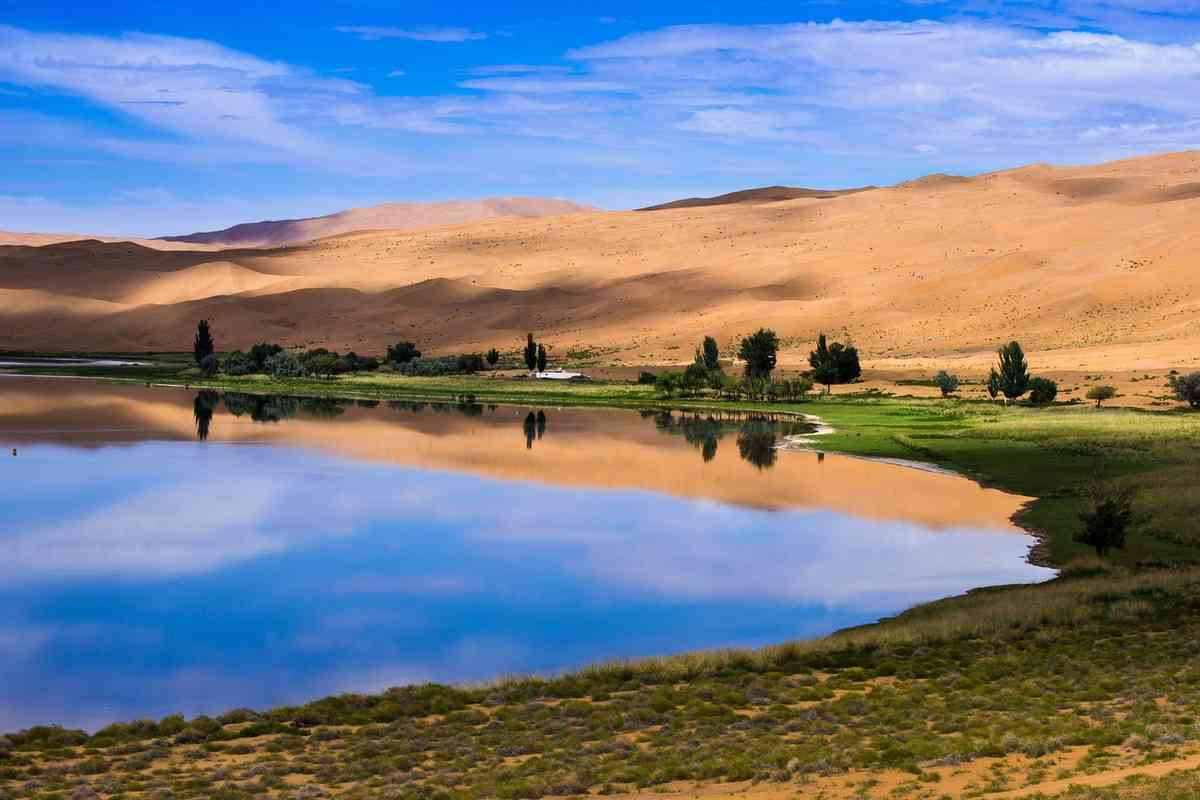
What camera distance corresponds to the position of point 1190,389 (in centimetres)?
6650

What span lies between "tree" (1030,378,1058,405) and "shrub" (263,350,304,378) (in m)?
56.3

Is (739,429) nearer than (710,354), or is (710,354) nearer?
(739,429)

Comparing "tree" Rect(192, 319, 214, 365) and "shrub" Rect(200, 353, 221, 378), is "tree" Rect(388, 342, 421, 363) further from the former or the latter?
"tree" Rect(192, 319, 214, 365)

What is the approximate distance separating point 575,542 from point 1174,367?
2353 inches

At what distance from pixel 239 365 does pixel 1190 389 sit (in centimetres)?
7240

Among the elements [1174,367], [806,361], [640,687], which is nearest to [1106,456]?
[640,687]

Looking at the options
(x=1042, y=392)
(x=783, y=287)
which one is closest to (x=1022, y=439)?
(x=1042, y=392)

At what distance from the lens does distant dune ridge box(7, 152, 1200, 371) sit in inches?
4530

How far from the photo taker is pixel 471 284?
167250 millimetres

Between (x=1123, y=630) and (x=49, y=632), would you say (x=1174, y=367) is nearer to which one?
(x=1123, y=630)

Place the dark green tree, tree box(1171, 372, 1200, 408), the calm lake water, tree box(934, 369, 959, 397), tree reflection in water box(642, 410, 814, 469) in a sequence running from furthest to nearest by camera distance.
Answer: tree box(934, 369, 959, 397) < tree box(1171, 372, 1200, 408) < the dark green tree < tree reflection in water box(642, 410, 814, 469) < the calm lake water

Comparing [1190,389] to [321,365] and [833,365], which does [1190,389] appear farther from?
[321,365]

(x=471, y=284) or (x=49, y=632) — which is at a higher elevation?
(x=471, y=284)

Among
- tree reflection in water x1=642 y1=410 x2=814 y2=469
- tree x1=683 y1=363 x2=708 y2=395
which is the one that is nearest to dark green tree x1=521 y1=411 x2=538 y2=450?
tree reflection in water x1=642 y1=410 x2=814 y2=469
